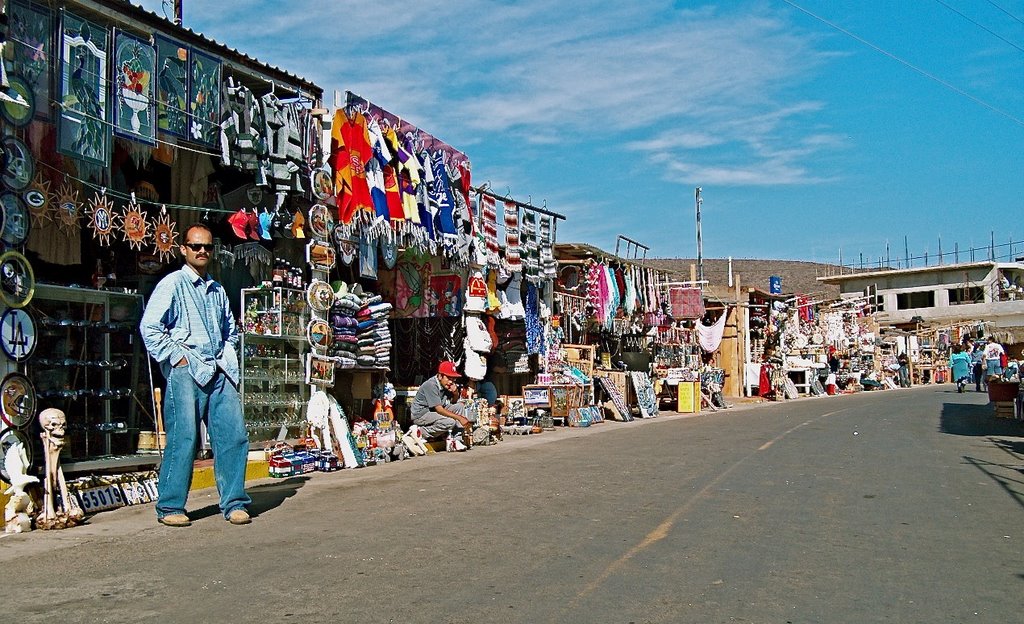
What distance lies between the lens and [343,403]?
604 inches

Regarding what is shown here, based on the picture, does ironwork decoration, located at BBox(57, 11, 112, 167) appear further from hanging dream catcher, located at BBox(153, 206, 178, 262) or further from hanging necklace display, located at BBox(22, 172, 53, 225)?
hanging dream catcher, located at BBox(153, 206, 178, 262)

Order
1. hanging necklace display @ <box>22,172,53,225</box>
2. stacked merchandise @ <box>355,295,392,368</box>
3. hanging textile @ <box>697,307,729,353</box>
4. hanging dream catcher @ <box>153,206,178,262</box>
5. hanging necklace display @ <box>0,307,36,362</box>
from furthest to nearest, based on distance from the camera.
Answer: hanging textile @ <box>697,307,729,353</box>, stacked merchandise @ <box>355,295,392,368</box>, hanging dream catcher @ <box>153,206,178,262</box>, hanging necklace display @ <box>22,172,53,225</box>, hanging necklace display @ <box>0,307,36,362</box>

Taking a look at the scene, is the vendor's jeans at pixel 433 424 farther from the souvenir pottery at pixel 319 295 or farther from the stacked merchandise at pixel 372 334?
the souvenir pottery at pixel 319 295

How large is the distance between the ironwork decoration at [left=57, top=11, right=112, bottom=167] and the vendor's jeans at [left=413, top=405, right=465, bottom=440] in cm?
658

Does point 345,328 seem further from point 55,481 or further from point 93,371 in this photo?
point 55,481

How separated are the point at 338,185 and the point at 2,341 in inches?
235

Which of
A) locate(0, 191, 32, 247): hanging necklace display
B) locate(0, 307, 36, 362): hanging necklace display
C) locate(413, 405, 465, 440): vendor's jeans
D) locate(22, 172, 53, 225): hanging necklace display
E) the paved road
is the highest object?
locate(22, 172, 53, 225): hanging necklace display

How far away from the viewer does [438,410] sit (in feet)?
47.6

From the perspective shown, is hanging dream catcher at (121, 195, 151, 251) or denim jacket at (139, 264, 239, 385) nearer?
denim jacket at (139, 264, 239, 385)

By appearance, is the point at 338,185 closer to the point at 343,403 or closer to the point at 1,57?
the point at 343,403

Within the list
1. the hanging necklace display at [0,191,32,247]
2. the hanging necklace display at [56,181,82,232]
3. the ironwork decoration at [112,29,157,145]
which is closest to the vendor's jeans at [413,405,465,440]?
the ironwork decoration at [112,29,157,145]

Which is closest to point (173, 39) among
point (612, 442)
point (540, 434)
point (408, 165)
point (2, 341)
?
point (2, 341)

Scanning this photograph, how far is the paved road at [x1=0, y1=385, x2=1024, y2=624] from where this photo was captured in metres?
5.07

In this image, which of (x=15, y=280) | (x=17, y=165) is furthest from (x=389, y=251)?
(x=15, y=280)
